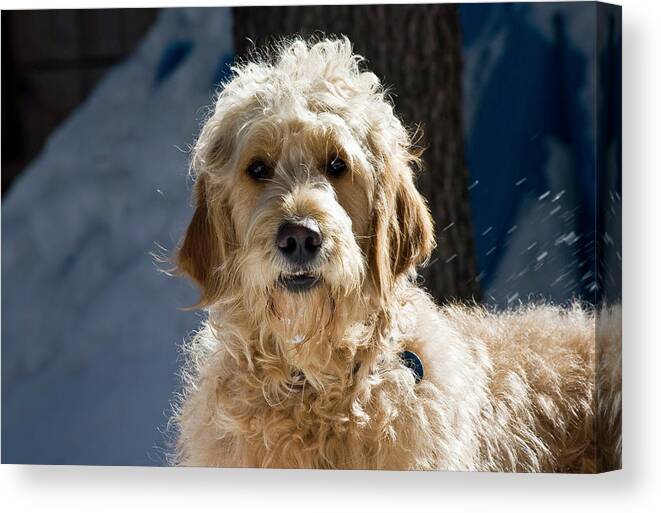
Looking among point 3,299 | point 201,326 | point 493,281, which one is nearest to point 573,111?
point 493,281

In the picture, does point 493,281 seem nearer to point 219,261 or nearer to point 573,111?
point 573,111

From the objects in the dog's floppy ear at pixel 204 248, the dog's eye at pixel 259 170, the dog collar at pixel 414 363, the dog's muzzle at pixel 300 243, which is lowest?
the dog collar at pixel 414 363

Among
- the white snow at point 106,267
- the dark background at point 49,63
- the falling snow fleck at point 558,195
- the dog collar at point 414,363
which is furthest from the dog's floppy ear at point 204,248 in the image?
the falling snow fleck at point 558,195

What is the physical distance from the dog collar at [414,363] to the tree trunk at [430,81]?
15.4 inches

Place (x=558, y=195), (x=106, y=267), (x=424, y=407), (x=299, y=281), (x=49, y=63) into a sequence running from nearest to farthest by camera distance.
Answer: (x=299, y=281)
(x=424, y=407)
(x=558, y=195)
(x=106, y=267)
(x=49, y=63)

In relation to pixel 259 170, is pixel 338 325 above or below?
below

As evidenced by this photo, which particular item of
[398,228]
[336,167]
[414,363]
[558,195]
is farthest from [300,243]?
[558,195]

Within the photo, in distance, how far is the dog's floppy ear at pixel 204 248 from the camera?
4.58m

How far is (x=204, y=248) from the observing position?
15.3 feet

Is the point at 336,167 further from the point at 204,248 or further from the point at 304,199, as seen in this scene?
the point at 204,248

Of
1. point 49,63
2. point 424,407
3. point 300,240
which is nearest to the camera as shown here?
point 300,240

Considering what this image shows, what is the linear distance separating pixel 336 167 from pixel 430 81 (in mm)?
834

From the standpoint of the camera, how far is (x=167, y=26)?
524 centimetres

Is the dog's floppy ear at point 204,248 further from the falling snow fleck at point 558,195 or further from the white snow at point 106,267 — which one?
the falling snow fleck at point 558,195
